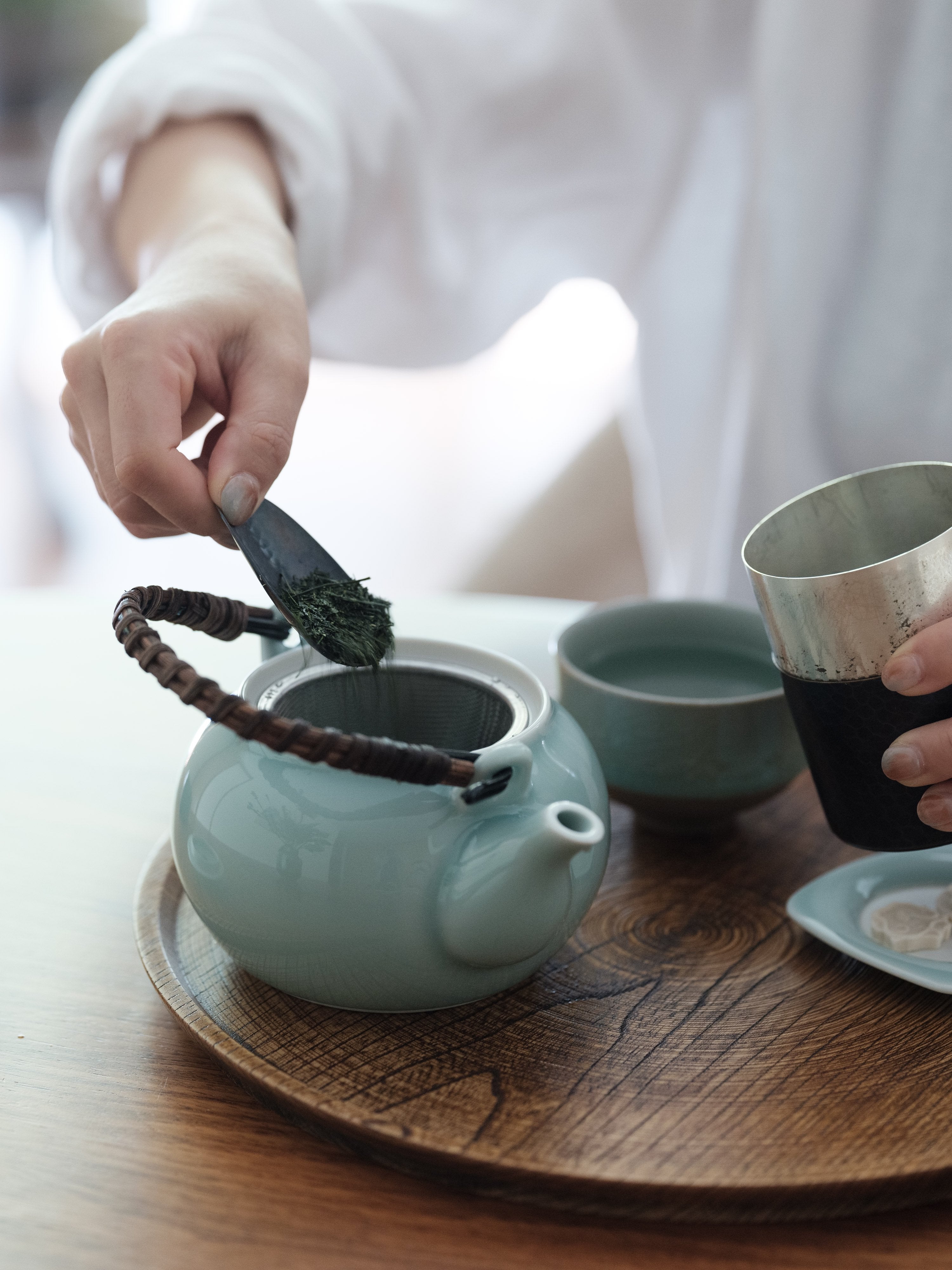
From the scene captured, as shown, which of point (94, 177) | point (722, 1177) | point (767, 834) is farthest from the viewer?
point (94, 177)

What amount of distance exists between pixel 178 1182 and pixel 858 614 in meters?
0.40

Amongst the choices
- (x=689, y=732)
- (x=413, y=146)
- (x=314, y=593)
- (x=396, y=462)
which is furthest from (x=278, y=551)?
(x=396, y=462)

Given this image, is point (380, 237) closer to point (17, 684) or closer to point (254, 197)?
point (254, 197)

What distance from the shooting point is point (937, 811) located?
0.57 meters

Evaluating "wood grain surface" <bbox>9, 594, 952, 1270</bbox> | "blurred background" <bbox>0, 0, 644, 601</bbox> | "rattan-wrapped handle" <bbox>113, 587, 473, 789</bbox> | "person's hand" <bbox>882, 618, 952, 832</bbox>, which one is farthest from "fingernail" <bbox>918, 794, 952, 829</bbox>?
"blurred background" <bbox>0, 0, 644, 601</bbox>

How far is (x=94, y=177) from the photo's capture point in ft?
3.14

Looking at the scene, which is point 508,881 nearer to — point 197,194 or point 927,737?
point 927,737

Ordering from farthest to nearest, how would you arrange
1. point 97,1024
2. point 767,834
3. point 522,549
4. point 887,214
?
1. point 522,549
2. point 887,214
3. point 767,834
4. point 97,1024

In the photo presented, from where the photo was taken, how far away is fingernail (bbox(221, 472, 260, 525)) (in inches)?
23.3

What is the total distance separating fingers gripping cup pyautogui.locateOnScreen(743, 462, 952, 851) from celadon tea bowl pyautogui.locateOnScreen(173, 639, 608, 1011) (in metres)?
0.13

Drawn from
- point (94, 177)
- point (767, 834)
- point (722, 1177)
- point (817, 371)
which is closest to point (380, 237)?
point (94, 177)

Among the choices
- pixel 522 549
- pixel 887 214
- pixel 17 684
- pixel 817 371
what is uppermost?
pixel 887 214

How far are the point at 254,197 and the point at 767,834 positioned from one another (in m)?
0.61

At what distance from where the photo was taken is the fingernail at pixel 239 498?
23.3 inches
